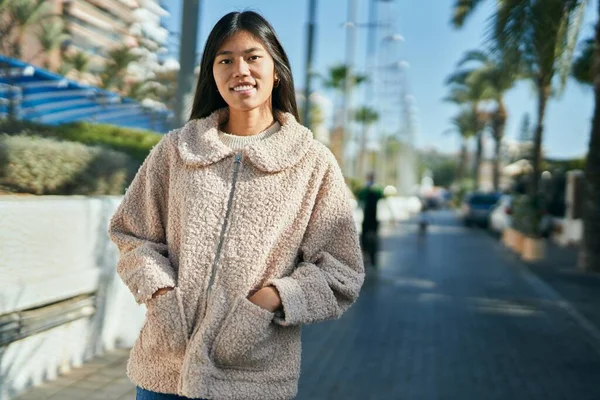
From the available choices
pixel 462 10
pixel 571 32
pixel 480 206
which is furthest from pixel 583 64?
pixel 480 206

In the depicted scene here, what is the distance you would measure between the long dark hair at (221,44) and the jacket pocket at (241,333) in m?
0.60

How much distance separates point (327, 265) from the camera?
2002mm

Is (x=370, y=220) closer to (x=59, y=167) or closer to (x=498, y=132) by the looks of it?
(x=59, y=167)

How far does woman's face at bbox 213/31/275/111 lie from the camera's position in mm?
2037

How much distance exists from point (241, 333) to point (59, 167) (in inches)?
191

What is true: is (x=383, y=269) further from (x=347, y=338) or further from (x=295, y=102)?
(x=295, y=102)

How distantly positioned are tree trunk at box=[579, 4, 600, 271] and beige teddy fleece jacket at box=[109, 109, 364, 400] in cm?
1343

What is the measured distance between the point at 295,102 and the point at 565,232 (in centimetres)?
2299

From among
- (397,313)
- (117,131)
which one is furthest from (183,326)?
(397,313)

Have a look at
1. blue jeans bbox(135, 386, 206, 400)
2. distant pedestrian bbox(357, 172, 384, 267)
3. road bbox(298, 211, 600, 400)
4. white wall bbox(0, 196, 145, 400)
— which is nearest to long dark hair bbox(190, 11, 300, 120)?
blue jeans bbox(135, 386, 206, 400)

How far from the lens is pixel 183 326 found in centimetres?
189

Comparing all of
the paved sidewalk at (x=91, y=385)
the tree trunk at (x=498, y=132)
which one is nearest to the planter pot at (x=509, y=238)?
the paved sidewalk at (x=91, y=385)

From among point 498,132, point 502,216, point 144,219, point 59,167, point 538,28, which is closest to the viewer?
point 144,219

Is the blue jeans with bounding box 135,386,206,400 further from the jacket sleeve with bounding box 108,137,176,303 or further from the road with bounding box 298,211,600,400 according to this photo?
the road with bounding box 298,211,600,400
